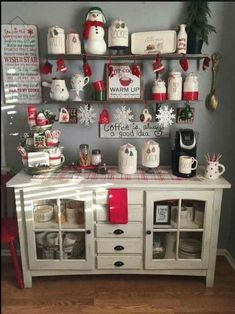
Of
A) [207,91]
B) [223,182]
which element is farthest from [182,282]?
[207,91]

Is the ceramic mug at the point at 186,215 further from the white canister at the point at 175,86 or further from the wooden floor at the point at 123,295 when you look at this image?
the white canister at the point at 175,86

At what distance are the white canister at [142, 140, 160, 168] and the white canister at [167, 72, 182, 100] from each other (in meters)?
0.28

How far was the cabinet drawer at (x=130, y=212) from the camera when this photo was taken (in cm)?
130

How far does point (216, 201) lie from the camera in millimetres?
1293

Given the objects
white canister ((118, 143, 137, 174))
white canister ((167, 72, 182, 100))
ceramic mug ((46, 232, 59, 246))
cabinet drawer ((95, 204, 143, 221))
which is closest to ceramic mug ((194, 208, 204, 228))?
cabinet drawer ((95, 204, 143, 221))

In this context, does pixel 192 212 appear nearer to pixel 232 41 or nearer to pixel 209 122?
pixel 209 122

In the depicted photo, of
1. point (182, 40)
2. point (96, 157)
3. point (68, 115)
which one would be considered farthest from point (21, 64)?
point (182, 40)

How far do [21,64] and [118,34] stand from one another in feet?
1.81

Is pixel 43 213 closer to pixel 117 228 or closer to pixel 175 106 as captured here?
pixel 117 228

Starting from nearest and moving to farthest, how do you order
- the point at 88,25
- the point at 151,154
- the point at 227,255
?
1. the point at 88,25
2. the point at 151,154
3. the point at 227,255

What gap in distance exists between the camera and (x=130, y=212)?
131cm

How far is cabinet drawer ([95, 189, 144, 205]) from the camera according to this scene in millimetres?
1280

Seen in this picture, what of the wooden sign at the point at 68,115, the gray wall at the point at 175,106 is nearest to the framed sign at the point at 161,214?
the gray wall at the point at 175,106

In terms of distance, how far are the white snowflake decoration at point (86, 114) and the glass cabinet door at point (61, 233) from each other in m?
0.45
